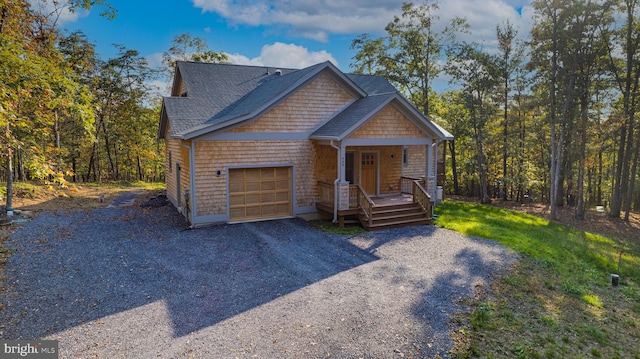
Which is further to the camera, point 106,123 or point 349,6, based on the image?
point 106,123

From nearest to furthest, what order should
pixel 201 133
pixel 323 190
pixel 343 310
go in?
pixel 343 310, pixel 201 133, pixel 323 190

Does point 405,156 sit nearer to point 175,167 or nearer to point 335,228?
point 335,228

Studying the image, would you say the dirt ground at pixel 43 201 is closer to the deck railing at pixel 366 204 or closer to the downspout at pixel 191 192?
the downspout at pixel 191 192

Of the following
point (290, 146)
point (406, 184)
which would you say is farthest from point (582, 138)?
point (290, 146)

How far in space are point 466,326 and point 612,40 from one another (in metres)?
20.5

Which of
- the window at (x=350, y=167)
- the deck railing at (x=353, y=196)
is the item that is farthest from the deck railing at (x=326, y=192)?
the window at (x=350, y=167)

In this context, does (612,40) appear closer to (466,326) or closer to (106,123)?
(466,326)

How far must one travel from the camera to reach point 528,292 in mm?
8086

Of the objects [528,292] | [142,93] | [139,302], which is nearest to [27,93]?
[139,302]

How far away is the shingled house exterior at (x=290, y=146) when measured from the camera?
12.5 m

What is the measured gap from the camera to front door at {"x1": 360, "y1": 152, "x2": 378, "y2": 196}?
612 inches

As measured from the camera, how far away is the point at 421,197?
13828mm

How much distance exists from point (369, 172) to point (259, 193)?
4899 mm

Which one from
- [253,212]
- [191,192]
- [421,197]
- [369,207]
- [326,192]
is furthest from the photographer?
[421,197]
